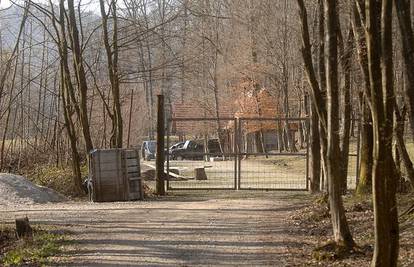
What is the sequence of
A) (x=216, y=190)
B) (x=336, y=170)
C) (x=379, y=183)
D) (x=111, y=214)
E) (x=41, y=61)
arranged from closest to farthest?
(x=379, y=183) < (x=336, y=170) < (x=111, y=214) < (x=216, y=190) < (x=41, y=61)

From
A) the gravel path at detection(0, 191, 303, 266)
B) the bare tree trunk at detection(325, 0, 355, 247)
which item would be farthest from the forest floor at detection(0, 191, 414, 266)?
the bare tree trunk at detection(325, 0, 355, 247)

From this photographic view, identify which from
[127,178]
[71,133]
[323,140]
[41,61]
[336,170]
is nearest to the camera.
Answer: [336,170]

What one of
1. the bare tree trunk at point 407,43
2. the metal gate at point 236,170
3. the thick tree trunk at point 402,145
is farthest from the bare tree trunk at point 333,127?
the metal gate at point 236,170

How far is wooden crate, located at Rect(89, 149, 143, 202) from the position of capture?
54.2 ft

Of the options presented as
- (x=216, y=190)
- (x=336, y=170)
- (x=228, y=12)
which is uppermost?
(x=228, y=12)

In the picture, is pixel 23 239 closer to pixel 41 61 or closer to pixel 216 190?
pixel 216 190

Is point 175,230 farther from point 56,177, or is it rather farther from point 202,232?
point 56,177

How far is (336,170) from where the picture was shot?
8.21 metres

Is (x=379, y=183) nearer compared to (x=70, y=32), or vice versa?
(x=379, y=183)

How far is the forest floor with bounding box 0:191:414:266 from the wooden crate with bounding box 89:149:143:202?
92 centimetres

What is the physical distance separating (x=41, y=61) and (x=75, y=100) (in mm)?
12010

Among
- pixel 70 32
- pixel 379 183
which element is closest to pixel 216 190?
pixel 70 32

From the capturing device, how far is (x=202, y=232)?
33.9ft

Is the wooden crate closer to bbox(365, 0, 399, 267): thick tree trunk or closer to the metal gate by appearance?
the metal gate
